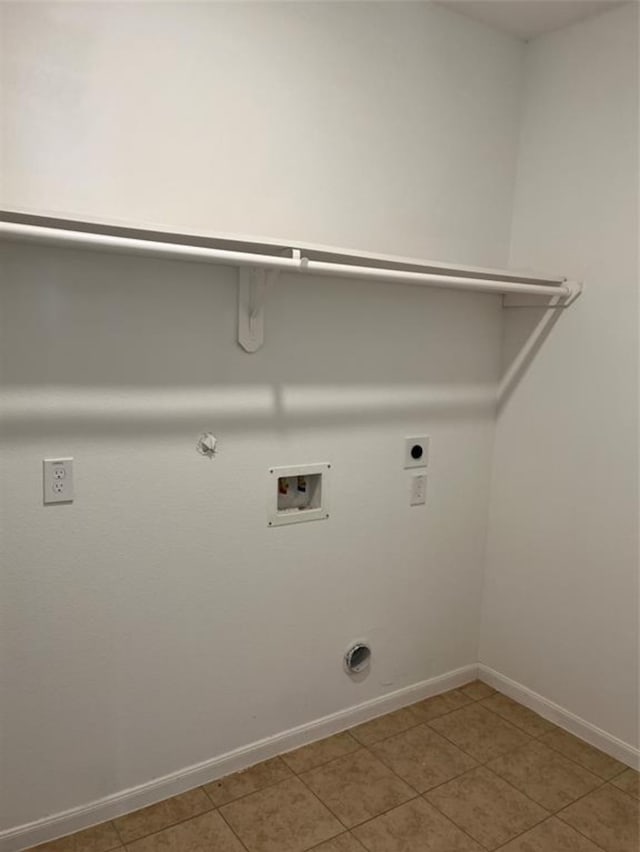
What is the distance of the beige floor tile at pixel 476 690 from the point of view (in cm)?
263

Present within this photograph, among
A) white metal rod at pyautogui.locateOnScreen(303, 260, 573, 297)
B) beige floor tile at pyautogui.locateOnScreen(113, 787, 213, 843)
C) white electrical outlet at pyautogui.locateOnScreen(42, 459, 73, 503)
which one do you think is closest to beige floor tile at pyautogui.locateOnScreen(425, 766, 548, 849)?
beige floor tile at pyautogui.locateOnScreen(113, 787, 213, 843)

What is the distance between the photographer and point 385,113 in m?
2.09

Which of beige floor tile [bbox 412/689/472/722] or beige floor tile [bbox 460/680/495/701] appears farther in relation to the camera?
beige floor tile [bbox 460/680/495/701]

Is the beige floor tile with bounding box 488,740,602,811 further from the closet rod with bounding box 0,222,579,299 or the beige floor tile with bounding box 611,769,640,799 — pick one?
the closet rod with bounding box 0,222,579,299

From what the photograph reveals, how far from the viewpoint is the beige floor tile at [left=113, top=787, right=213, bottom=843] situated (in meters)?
1.84

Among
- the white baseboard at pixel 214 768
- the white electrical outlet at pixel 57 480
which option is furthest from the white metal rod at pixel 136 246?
the white baseboard at pixel 214 768

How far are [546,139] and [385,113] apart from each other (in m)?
0.66

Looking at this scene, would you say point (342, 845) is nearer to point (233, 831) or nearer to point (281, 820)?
point (281, 820)

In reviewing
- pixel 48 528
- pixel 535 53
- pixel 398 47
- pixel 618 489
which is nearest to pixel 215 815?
pixel 48 528

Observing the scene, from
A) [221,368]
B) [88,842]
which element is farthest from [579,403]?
[88,842]

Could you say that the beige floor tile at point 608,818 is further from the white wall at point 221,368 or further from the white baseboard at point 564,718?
the white wall at point 221,368

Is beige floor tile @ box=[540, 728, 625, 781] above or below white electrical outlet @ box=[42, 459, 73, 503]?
below

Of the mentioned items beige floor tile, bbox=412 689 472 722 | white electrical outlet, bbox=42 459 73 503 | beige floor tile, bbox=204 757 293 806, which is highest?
white electrical outlet, bbox=42 459 73 503

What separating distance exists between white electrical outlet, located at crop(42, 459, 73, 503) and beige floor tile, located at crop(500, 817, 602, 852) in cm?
158
